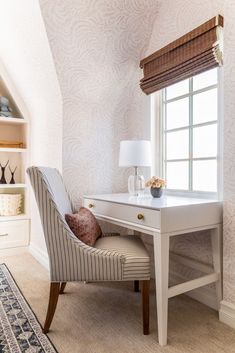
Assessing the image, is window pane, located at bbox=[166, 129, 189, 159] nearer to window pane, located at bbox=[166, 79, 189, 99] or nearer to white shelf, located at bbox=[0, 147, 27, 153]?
window pane, located at bbox=[166, 79, 189, 99]

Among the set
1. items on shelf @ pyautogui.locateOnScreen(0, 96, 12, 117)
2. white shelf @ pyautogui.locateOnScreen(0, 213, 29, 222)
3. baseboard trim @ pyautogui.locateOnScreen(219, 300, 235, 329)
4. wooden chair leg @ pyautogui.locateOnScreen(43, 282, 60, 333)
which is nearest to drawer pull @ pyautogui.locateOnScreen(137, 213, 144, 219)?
wooden chair leg @ pyautogui.locateOnScreen(43, 282, 60, 333)

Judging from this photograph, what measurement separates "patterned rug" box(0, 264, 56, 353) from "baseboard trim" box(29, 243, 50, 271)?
536 millimetres

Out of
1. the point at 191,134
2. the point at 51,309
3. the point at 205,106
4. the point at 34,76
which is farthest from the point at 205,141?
the point at 34,76

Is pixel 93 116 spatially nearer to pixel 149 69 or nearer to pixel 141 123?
pixel 141 123

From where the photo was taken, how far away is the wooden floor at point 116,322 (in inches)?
55.7

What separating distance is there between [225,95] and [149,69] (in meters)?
0.86

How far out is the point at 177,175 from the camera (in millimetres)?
2307

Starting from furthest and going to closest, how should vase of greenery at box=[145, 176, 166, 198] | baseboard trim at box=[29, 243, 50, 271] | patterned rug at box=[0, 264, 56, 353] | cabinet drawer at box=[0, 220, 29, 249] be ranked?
cabinet drawer at box=[0, 220, 29, 249]
baseboard trim at box=[29, 243, 50, 271]
vase of greenery at box=[145, 176, 166, 198]
patterned rug at box=[0, 264, 56, 353]

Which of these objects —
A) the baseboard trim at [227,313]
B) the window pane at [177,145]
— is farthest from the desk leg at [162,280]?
the window pane at [177,145]

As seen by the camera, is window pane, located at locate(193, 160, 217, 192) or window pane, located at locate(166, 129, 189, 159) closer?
window pane, located at locate(193, 160, 217, 192)

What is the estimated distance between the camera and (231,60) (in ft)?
5.35

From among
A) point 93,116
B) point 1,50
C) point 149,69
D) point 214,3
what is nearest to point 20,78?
point 1,50

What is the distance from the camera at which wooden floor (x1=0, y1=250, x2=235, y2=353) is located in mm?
1416

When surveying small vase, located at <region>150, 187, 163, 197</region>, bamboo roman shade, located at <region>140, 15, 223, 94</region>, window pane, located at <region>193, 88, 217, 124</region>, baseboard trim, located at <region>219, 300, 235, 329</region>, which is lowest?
baseboard trim, located at <region>219, 300, 235, 329</region>
